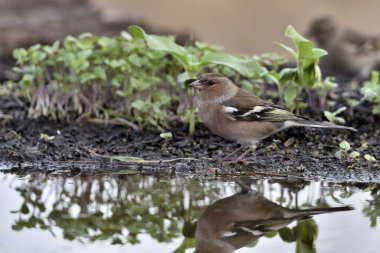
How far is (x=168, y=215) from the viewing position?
4555mm

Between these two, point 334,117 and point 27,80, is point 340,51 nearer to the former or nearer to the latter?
point 334,117

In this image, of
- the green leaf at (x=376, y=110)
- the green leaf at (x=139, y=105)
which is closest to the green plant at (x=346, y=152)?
the green leaf at (x=376, y=110)

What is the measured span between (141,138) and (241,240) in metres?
2.77

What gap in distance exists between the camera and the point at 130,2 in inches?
460

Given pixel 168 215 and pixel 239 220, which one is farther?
pixel 168 215

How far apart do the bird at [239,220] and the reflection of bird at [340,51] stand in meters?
5.66

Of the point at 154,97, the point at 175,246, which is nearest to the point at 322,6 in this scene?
the point at 154,97

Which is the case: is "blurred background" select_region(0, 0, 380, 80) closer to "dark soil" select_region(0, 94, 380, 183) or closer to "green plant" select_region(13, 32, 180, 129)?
"green plant" select_region(13, 32, 180, 129)

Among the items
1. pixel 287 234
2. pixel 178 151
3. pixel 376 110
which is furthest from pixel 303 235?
pixel 376 110

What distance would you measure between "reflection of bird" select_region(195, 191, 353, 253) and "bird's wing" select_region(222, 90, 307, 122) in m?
1.27

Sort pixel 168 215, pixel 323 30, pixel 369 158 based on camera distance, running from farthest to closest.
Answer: pixel 323 30 < pixel 369 158 < pixel 168 215

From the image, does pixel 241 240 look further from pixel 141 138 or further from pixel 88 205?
pixel 141 138

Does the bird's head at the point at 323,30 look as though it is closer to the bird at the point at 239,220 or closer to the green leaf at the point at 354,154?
the green leaf at the point at 354,154

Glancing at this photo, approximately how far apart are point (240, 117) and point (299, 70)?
31.9 inches
